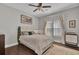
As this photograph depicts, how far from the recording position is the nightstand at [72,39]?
1577mm

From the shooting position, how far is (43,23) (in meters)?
1.64

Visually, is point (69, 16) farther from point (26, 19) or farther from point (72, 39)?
point (26, 19)

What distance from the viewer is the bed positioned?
5.06ft

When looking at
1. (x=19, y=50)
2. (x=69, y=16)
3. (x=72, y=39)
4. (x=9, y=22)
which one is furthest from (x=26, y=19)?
(x=72, y=39)

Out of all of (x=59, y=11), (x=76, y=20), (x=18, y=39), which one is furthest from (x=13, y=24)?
(x=76, y=20)

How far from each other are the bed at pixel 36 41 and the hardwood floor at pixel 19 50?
6cm

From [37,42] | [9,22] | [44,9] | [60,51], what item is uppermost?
[44,9]

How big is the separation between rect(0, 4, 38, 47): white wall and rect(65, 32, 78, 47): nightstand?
0.89m

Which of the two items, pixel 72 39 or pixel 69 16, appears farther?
pixel 72 39

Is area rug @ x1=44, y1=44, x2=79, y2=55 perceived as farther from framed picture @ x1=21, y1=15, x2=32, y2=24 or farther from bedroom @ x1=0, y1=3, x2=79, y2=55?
framed picture @ x1=21, y1=15, x2=32, y2=24

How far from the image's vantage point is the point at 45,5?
154 centimetres

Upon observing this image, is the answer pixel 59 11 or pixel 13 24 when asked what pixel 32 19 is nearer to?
pixel 13 24

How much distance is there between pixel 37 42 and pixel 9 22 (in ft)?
1.96
